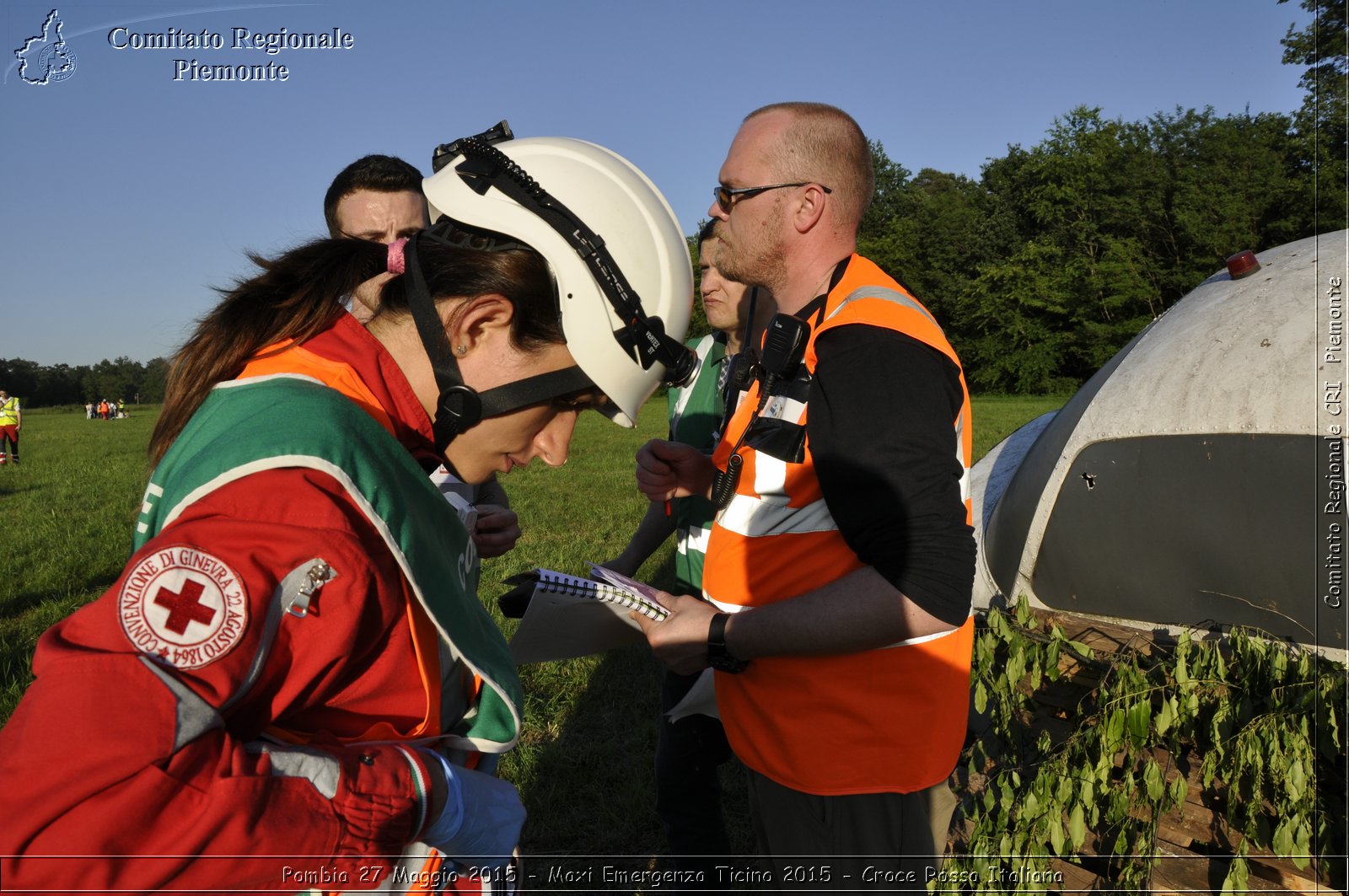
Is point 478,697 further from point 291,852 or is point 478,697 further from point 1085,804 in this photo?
point 1085,804

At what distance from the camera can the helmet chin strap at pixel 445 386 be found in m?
1.67

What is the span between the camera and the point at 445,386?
1.69m

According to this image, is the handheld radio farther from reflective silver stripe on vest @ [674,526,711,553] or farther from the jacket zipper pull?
the jacket zipper pull

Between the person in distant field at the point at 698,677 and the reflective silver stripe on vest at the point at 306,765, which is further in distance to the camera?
the person in distant field at the point at 698,677

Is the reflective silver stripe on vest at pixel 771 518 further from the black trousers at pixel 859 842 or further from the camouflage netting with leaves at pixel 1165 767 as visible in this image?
the camouflage netting with leaves at pixel 1165 767

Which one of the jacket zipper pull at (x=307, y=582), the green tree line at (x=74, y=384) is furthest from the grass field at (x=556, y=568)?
the green tree line at (x=74, y=384)

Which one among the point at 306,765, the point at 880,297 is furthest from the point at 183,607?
the point at 880,297

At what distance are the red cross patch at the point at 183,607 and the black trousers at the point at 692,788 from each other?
9.39 ft

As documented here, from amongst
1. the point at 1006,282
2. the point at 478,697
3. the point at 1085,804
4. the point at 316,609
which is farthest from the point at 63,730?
the point at 1006,282

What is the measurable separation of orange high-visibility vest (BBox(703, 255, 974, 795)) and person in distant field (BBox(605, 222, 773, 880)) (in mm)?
1114

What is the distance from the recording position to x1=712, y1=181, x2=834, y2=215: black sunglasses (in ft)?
8.85

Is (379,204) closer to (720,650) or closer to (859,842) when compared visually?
(720,650)

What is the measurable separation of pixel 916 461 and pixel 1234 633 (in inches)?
120

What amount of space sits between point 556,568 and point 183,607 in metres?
8.73
